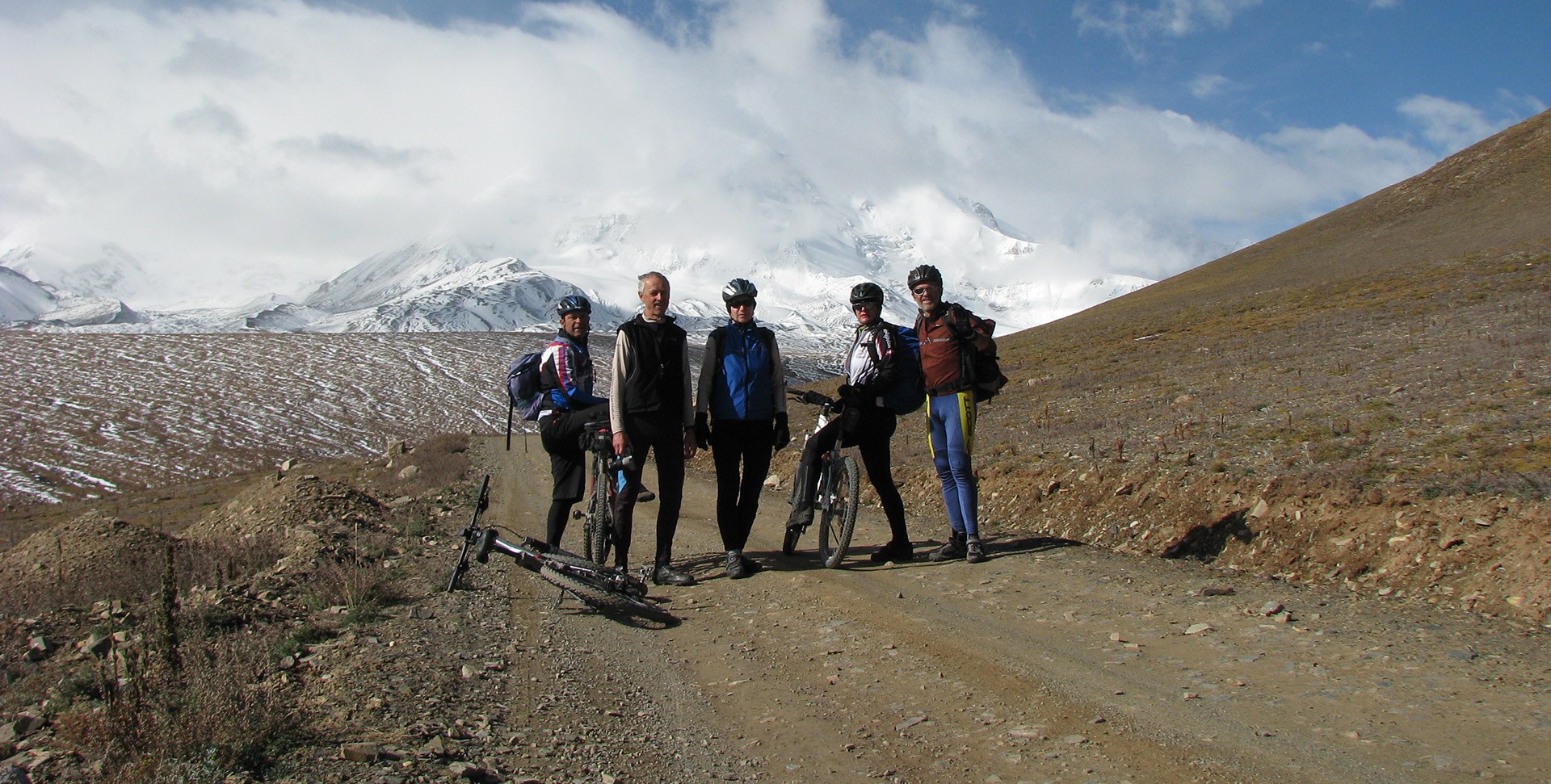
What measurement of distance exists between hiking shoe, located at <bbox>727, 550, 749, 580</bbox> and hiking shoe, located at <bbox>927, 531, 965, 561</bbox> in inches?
66.0

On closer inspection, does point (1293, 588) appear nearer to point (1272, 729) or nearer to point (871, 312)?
point (1272, 729)

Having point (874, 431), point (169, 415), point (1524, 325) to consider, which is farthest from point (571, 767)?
point (169, 415)

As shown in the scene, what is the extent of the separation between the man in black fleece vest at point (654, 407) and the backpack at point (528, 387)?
72 centimetres

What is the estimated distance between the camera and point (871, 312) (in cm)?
790

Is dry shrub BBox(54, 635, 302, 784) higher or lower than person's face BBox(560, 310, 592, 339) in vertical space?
lower

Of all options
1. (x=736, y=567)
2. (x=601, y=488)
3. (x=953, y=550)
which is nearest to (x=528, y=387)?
(x=601, y=488)

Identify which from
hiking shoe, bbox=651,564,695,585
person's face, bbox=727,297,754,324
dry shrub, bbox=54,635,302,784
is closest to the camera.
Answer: dry shrub, bbox=54,635,302,784

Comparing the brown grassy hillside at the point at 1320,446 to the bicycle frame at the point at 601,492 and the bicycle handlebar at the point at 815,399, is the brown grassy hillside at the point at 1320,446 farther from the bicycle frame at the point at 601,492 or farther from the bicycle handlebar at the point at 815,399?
the bicycle frame at the point at 601,492

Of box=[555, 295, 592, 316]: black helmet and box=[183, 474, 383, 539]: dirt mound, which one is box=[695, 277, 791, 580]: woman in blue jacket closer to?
box=[555, 295, 592, 316]: black helmet

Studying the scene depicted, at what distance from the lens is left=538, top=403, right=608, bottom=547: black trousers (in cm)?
758

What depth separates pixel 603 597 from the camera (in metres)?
6.43

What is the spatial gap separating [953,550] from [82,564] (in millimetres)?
10820

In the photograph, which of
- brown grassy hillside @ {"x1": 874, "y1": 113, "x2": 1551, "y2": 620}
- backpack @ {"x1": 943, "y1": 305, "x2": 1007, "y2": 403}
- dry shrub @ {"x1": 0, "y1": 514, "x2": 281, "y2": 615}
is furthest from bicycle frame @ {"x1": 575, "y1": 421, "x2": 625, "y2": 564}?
brown grassy hillside @ {"x1": 874, "y1": 113, "x2": 1551, "y2": 620}

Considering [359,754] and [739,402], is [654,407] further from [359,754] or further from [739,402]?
[359,754]
